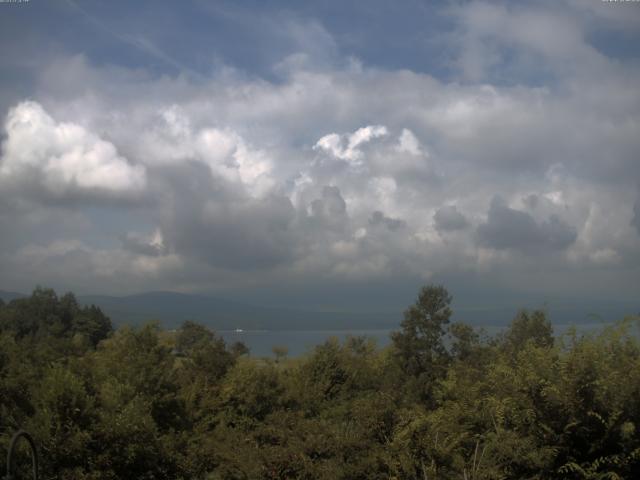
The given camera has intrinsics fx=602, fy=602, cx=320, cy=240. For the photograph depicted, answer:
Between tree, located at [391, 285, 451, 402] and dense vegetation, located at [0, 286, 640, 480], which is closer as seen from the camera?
dense vegetation, located at [0, 286, 640, 480]

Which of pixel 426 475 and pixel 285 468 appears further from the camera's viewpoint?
pixel 285 468

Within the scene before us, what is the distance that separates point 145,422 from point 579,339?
10.0m

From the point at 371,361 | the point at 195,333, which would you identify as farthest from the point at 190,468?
the point at 195,333

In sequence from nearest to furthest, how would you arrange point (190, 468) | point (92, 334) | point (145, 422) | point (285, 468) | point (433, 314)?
point (285, 468), point (145, 422), point (190, 468), point (433, 314), point (92, 334)

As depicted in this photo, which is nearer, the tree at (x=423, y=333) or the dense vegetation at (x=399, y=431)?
the dense vegetation at (x=399, y=431)

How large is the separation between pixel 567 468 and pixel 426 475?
2.96 meters

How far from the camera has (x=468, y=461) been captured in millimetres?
13055

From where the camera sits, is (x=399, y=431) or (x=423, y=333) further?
(x=423, y=333)

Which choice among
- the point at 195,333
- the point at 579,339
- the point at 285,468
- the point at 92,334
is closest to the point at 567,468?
the point at 579,339

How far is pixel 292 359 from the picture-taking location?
39125mm

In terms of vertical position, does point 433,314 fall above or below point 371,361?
above

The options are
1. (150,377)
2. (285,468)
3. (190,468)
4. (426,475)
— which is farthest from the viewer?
(150,377)

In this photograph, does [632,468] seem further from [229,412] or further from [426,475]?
[229,412]

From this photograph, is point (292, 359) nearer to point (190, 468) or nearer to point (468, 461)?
point (190, 468)
